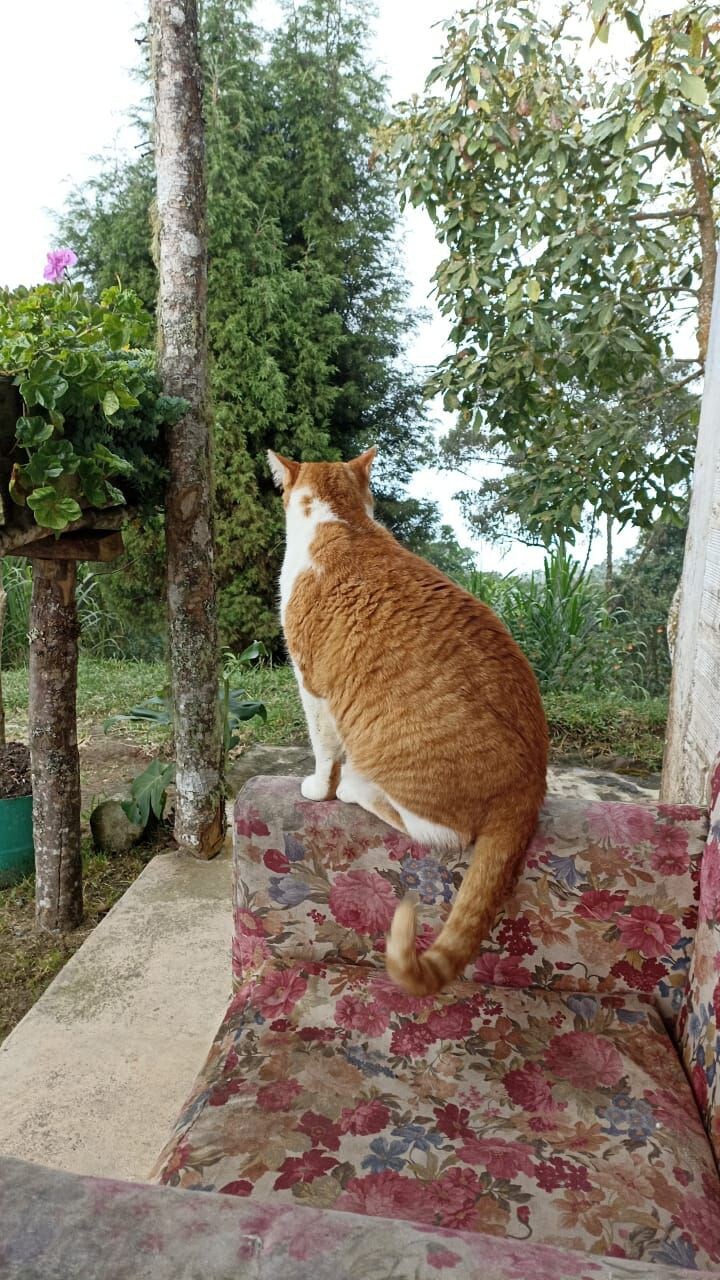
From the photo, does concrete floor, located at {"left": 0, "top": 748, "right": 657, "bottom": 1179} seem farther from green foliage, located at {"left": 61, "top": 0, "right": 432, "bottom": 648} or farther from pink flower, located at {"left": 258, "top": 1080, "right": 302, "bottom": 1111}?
green foliage, located at {"left": 61, "top": 0, "right": 432, "bottom": 648}

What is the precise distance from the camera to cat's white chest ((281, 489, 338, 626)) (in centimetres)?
141

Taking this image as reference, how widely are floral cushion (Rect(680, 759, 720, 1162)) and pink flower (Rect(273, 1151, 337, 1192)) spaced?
17.3 inches

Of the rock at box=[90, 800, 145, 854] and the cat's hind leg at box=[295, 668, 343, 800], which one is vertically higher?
the cat's hind leg at box=[295, 668, 343, 800]

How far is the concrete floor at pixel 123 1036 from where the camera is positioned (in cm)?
140

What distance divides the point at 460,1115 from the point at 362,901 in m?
0.32

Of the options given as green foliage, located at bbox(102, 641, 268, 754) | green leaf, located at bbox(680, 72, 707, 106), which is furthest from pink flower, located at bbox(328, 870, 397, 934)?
green leaf, located at bbox(680, 72, 707, 106)

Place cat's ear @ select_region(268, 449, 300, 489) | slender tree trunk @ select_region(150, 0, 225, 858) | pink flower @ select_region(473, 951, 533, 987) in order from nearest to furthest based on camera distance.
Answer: pink flower @ select_region(473, 951, 533, 987), cat's ear @ select_region(268, 449, 300, 489), slender tree trunk @ select_region(150, 0, 225, 858)

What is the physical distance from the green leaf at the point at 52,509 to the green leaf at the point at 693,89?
1676mm

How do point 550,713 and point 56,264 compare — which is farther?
point 550,713

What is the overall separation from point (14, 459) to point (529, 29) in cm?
182

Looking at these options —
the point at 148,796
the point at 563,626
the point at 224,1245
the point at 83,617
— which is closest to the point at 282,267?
the point at 83,617

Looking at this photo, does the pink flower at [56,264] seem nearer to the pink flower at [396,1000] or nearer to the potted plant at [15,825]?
the potted plant at [15,825]

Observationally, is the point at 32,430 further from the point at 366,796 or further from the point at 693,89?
the point at 693,89

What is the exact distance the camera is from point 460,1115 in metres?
0.96
